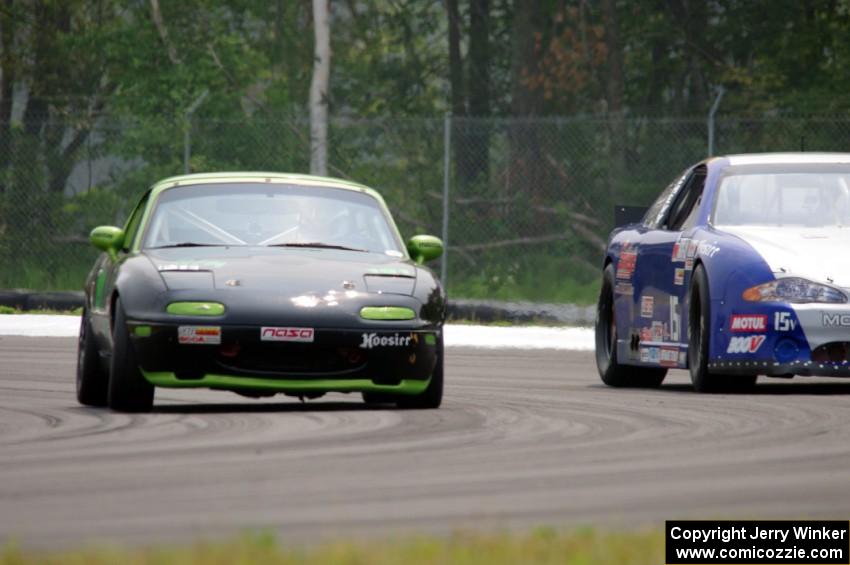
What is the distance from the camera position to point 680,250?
45.9 feet

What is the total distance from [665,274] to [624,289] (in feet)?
2.68

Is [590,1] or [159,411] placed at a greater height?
[590,1]

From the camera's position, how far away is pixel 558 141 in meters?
26.3

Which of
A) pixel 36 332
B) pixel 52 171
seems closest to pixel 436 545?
pixel 36 332

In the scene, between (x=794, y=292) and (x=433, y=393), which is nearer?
(x=433, y=393)

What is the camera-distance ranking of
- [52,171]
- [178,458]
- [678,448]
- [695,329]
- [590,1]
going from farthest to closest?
[590,1]
[52,171]
[695,329]
[678,448]
[178,458]

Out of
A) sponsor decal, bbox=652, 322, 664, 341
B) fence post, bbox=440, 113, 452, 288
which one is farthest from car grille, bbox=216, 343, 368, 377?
fence post, bbox=440, 113, 452, 288

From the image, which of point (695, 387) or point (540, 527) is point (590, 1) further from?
point (540, 527)

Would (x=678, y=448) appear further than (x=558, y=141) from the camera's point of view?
No

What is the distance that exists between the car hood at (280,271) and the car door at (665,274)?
225 cm

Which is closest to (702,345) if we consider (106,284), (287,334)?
(287,334)

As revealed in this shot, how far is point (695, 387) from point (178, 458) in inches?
206

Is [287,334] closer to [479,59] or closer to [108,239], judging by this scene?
[108,239]

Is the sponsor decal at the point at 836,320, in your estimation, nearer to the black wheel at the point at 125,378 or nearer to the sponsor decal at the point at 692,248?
the sponsor decal at the point at 692,248
